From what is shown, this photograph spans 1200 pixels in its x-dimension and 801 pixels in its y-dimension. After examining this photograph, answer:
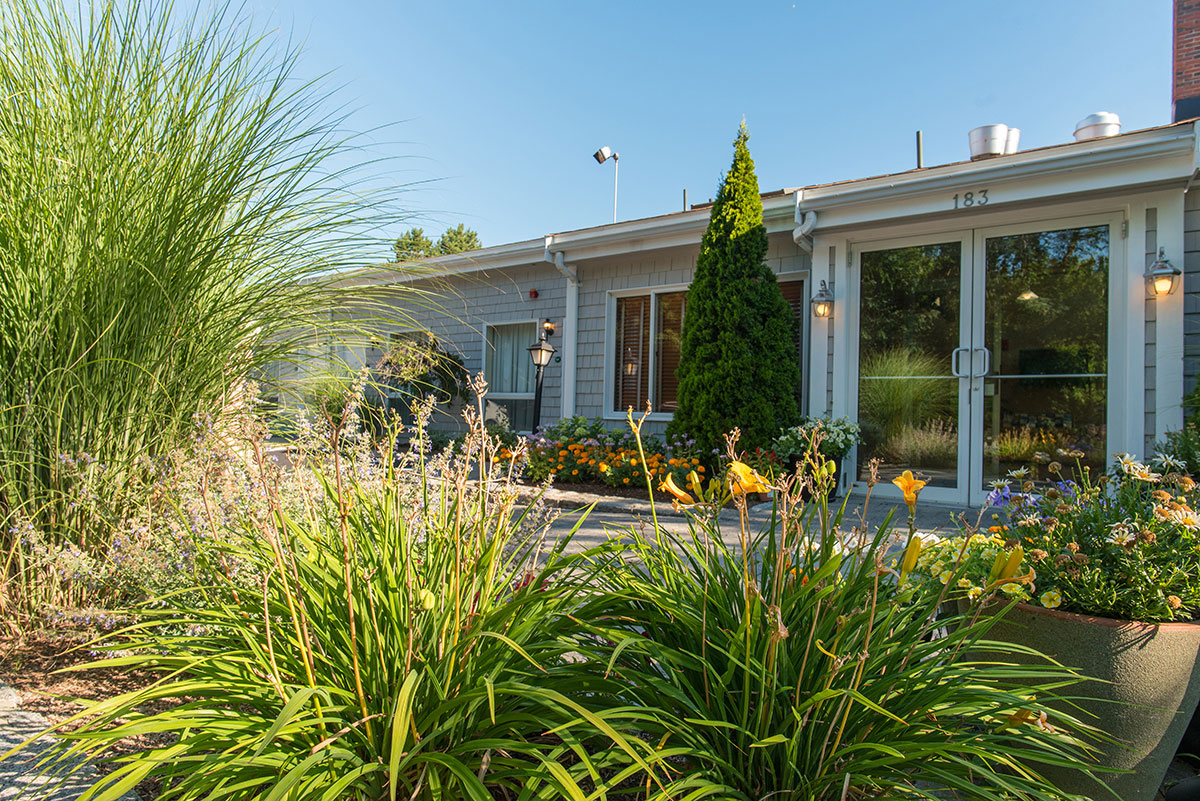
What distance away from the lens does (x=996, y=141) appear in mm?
6410

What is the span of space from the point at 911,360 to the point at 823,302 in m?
0.94

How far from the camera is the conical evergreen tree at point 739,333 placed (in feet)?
19.5

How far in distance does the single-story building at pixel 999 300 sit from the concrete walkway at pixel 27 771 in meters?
3.02

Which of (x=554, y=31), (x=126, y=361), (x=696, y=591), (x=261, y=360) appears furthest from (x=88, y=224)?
(x=554, y=31)

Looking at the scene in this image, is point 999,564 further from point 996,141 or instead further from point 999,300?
point 996,141

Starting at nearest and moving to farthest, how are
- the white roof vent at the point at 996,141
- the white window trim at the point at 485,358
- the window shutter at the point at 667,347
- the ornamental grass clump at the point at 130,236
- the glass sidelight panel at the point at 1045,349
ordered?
the ornamental grass clump at the point at 130,236
the glass sidelight panel at the point at 1045,349
the white roof vent at the point at 996,141
the window shutter at the point at 667,347
the white window trim at the point at 485,358

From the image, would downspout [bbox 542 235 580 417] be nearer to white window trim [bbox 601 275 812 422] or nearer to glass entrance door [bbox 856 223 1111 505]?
white window trim [bbox 601 275 812 422]

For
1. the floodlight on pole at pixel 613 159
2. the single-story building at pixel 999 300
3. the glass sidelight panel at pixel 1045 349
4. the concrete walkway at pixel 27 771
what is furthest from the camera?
the floodlight on pole at pixel 613 159

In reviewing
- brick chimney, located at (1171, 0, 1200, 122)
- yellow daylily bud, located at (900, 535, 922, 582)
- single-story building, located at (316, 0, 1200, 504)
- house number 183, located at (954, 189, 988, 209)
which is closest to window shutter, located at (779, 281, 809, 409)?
single-story building, located at (316, 0, 1200, 504)

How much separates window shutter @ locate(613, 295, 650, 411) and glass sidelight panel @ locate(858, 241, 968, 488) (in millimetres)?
2658

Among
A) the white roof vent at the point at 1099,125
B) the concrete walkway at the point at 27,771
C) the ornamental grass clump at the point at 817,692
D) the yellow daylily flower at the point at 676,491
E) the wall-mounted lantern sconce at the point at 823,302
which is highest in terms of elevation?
the white roof vent at the point at 1099,125

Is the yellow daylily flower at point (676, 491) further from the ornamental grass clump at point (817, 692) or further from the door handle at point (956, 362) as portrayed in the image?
the door handle at point (956, 362)

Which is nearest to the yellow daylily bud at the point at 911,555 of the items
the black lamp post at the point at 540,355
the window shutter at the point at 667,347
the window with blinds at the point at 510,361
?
the window shutter at the point at 667,347

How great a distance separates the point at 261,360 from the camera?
1971 millimetres
